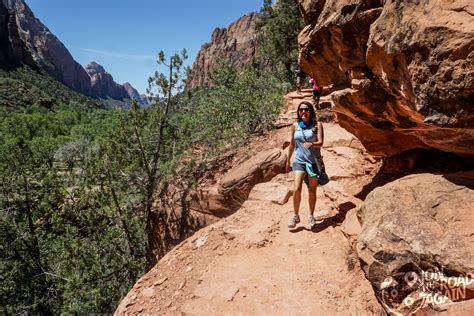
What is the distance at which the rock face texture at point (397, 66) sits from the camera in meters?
2.98

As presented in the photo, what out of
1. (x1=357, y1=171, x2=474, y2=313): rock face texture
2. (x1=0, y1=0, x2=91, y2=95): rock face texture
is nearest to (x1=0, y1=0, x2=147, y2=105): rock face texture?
(x1=0, y1=0, x2=91, y2=95): rock face texture

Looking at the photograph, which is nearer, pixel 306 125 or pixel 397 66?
pixel 397 66

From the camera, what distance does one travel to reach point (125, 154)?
35.8 feet

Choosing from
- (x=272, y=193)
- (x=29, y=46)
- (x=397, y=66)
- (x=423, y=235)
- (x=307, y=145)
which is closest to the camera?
(x=423, y=235)

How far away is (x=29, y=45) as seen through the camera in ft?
485

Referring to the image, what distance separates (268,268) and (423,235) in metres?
2.10

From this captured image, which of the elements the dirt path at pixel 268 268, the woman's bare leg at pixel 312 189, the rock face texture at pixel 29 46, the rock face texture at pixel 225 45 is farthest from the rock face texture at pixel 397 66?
the rock face texture at pixel 225 45

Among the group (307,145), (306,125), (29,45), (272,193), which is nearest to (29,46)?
(29,45)

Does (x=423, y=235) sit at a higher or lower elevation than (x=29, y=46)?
lower

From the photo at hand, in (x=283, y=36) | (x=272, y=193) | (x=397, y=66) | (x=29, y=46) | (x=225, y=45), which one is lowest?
(x=272, y=193)

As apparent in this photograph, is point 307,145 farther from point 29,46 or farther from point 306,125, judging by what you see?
point 29,46

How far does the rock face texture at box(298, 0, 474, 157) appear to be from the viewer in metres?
2.98

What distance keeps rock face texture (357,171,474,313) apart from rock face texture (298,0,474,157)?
0.58m

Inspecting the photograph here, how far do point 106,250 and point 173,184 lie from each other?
2.93 metres
